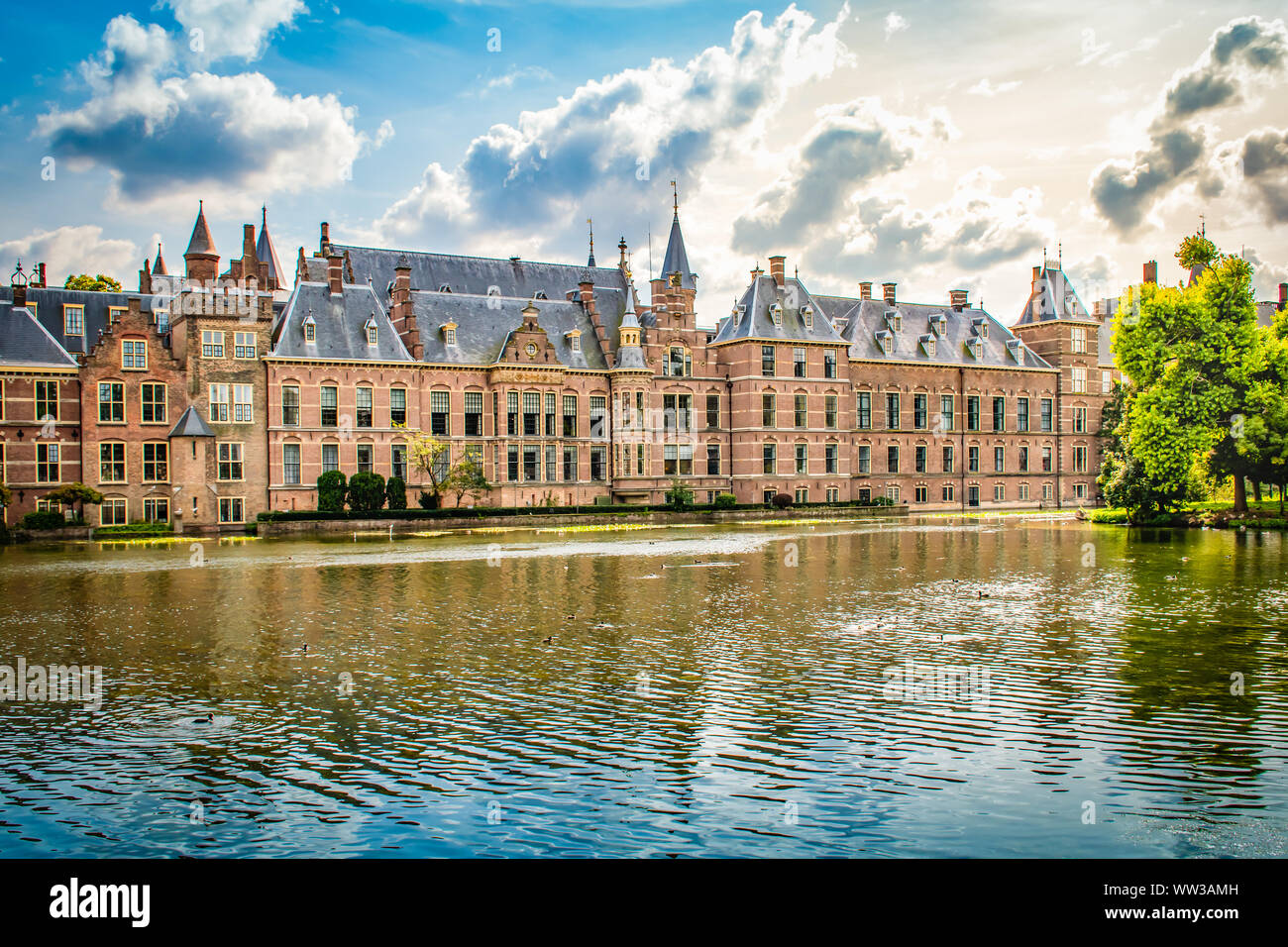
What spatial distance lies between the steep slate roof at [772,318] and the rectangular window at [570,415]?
1205cm

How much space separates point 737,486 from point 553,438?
1356 centimetres

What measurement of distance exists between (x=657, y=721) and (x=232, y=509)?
50071 millimetres

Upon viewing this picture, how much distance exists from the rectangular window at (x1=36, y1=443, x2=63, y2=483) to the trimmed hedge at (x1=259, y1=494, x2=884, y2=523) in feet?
36.6

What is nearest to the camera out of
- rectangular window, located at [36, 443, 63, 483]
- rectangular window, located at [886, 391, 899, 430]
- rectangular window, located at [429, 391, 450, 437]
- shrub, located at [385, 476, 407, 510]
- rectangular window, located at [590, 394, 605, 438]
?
rectangular window, located at [36, 443, 63, 483]

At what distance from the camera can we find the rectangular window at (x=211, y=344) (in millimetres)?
59000

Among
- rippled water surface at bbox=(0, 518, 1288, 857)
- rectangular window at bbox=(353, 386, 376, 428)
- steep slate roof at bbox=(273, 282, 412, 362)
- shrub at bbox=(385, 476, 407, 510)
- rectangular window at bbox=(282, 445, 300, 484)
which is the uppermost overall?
steep slate roof at bbox=(273, 282, 412, 362)

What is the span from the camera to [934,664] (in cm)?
1795

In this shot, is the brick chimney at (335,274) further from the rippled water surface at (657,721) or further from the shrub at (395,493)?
the rippled water surface at (657,721)

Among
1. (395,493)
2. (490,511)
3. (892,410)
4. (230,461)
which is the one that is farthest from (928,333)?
(230,461)

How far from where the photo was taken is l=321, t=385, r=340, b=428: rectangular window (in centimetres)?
6166

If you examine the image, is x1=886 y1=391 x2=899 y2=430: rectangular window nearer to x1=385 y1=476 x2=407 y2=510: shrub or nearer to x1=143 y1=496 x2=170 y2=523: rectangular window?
x1=385 y1=476 x2=407 y2=510: shrub

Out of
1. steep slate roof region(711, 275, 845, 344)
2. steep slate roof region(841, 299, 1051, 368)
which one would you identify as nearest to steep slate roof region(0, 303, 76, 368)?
steep slate roof region(711, 275, 845, 344)

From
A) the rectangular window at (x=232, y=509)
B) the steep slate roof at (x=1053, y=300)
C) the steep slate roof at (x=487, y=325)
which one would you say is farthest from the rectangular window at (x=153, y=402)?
the steep slate roof at (x=1053, y=300)
